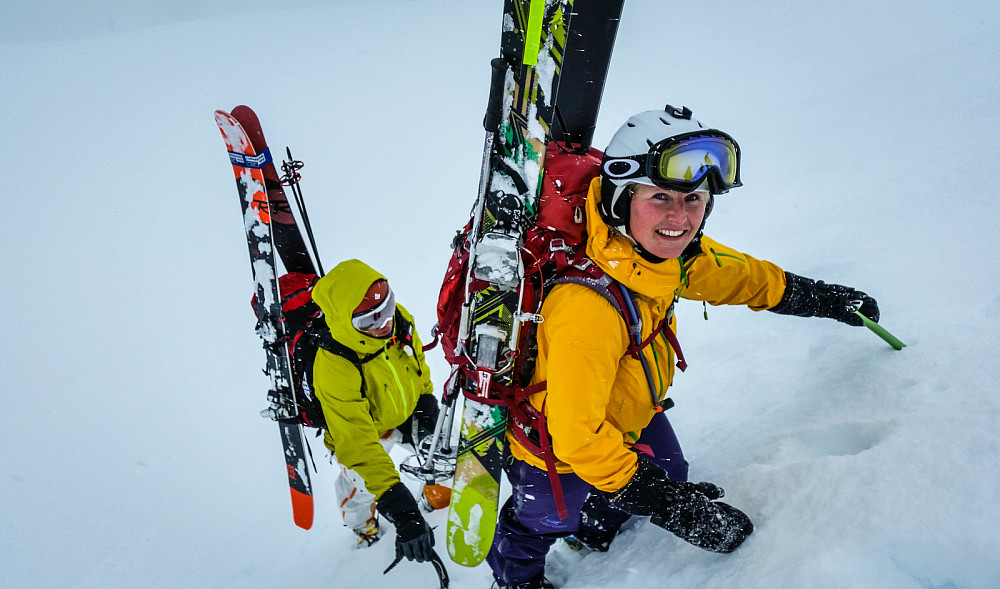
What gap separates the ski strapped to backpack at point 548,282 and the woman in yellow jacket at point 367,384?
0.73 metres

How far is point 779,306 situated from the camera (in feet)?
8.89

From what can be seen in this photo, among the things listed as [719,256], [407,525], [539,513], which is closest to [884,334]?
[719,256]

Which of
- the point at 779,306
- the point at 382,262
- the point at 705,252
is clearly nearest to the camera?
the point at 705,252

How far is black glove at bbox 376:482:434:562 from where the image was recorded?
287 cm

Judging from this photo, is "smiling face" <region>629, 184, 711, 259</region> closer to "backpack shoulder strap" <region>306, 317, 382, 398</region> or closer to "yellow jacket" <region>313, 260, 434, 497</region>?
"yellow jacket" <region>313, 260, 434, 497</region>

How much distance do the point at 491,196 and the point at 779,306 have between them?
159 cm

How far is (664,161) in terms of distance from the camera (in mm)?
1917

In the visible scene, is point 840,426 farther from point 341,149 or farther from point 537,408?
point 341,149

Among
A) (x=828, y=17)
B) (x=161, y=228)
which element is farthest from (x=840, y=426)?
(x=828, y=17)

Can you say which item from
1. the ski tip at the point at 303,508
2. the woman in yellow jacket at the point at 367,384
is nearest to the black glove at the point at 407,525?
the woman in yellow jacket at the point at 367,384

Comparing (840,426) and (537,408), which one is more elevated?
(537,408)

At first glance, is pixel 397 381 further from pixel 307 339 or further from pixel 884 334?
pixel 884 334

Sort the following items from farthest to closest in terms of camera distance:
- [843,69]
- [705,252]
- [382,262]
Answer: [843,69] < [382,262] < [705,252]

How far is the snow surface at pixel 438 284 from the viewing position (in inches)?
78.5
